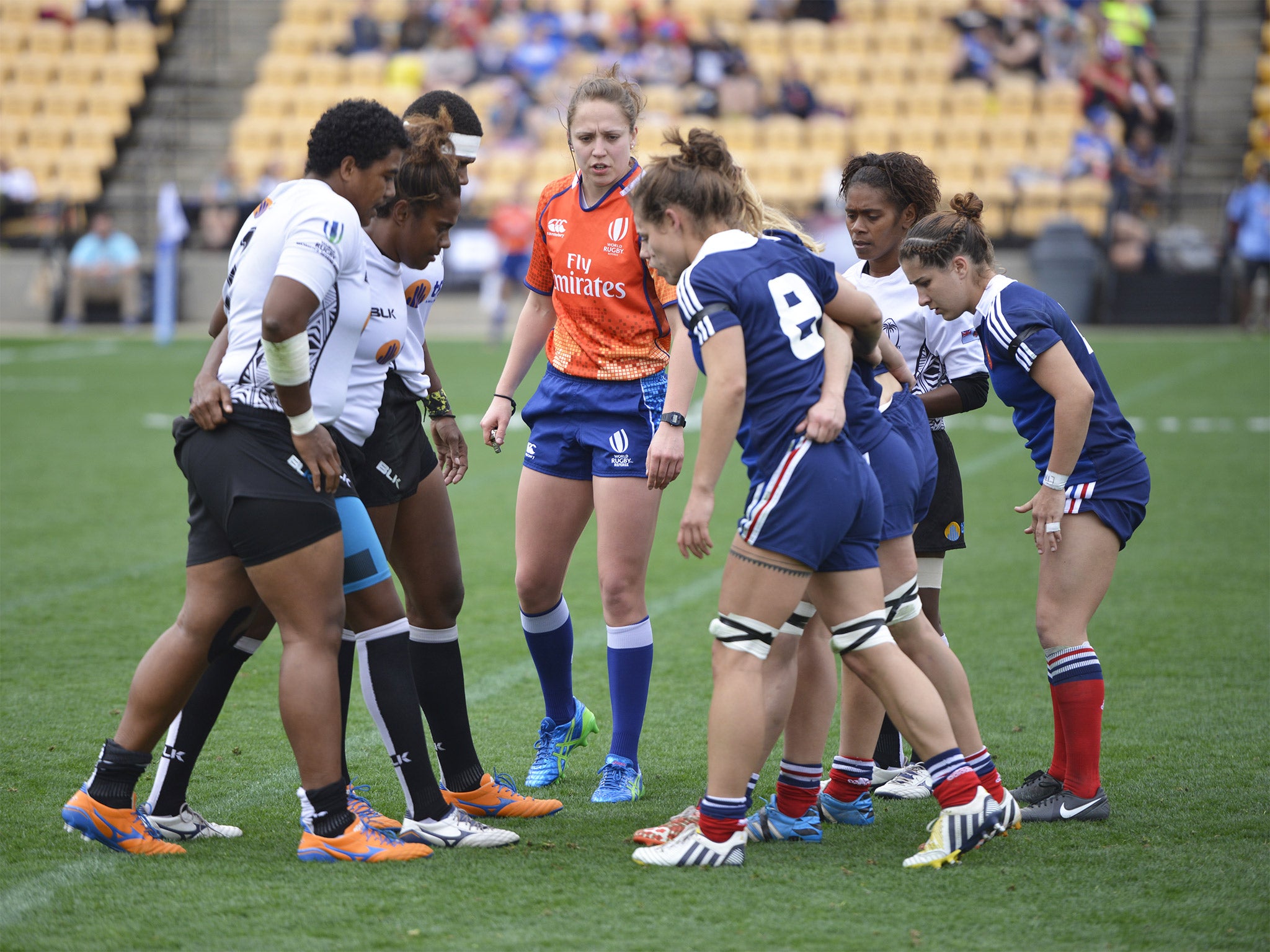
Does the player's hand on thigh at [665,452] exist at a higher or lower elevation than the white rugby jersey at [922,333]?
lower

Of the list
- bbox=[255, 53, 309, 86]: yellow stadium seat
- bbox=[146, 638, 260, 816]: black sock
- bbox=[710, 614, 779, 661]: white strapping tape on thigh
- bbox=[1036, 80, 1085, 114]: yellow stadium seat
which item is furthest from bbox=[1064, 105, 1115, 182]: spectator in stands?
bbox=[146, 638, 260, 816]: black sock

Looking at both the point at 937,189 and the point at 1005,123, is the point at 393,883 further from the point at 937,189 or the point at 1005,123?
the point at 1005,123

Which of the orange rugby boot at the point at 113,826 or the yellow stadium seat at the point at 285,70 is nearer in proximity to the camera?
the orange rugby boot at the point at 113,826

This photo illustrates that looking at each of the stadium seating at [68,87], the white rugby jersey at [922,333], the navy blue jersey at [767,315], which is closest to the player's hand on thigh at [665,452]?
the navy blue jersey at [767,315]

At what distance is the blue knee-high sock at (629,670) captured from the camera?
427cm

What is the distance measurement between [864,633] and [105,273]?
66.2 ft

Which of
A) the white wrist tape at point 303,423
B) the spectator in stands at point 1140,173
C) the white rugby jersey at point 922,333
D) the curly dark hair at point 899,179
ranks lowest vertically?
the white wrist tape at point 303,423

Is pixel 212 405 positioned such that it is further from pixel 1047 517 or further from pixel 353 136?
pixel 1047 517

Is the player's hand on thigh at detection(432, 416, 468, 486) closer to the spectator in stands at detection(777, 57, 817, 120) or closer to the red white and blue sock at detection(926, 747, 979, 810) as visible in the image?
the red white and blue sock at detection(926, 747, 979, 810)

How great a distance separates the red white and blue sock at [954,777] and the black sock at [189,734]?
1.87 metres

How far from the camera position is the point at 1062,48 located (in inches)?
908

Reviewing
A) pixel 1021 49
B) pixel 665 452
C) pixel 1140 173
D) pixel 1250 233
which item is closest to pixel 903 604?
pixel 665 452

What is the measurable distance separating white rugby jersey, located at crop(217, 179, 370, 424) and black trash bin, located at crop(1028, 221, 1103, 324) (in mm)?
17704

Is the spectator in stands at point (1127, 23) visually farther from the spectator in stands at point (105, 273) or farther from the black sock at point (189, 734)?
the black sock at point (189, 734)
